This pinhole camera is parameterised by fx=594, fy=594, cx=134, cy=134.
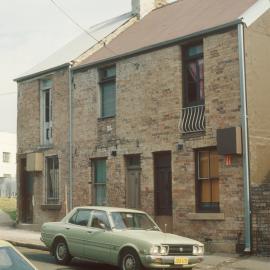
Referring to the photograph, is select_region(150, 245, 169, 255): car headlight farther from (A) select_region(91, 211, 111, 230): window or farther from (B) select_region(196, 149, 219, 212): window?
(B) select_region(196, 149, 219, 212): window

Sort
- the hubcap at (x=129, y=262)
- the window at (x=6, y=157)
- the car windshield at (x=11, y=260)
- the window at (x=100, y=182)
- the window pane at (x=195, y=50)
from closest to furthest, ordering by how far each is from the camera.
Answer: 1. the car windshield at (x=11, y=260)
2. the hubcap at (x=129, y=262)
3. the window pane at (x=195, y=50)
4. the window at (x=100, y=182)
5. the window at (x=6, y=157)

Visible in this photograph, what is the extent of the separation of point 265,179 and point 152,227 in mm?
4510

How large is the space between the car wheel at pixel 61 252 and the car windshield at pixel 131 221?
1.58 m

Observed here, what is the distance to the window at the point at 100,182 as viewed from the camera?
2102 cm

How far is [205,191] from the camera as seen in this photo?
57.3ft

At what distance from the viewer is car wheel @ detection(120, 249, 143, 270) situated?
40.0 feet

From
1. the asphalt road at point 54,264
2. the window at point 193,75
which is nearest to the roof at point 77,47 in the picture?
the window at point 193,75

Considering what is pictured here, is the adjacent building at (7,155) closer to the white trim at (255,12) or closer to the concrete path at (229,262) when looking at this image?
the concrete path at (229,262)

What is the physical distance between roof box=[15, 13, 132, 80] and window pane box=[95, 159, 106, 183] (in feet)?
13.7

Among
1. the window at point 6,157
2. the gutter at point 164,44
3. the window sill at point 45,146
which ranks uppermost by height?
the gutter at point 164,44

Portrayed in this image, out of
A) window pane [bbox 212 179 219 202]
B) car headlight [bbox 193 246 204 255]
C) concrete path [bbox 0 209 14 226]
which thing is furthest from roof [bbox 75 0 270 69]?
concrete path [bbox 0 209 14 226]

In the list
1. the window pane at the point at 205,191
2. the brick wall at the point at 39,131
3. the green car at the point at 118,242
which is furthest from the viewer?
the brick wall at the point at 39,131

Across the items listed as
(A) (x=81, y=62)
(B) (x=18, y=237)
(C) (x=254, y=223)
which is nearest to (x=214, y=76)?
(C) (x=254, y=223)

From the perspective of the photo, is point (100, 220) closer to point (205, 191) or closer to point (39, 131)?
point (205, 191)
